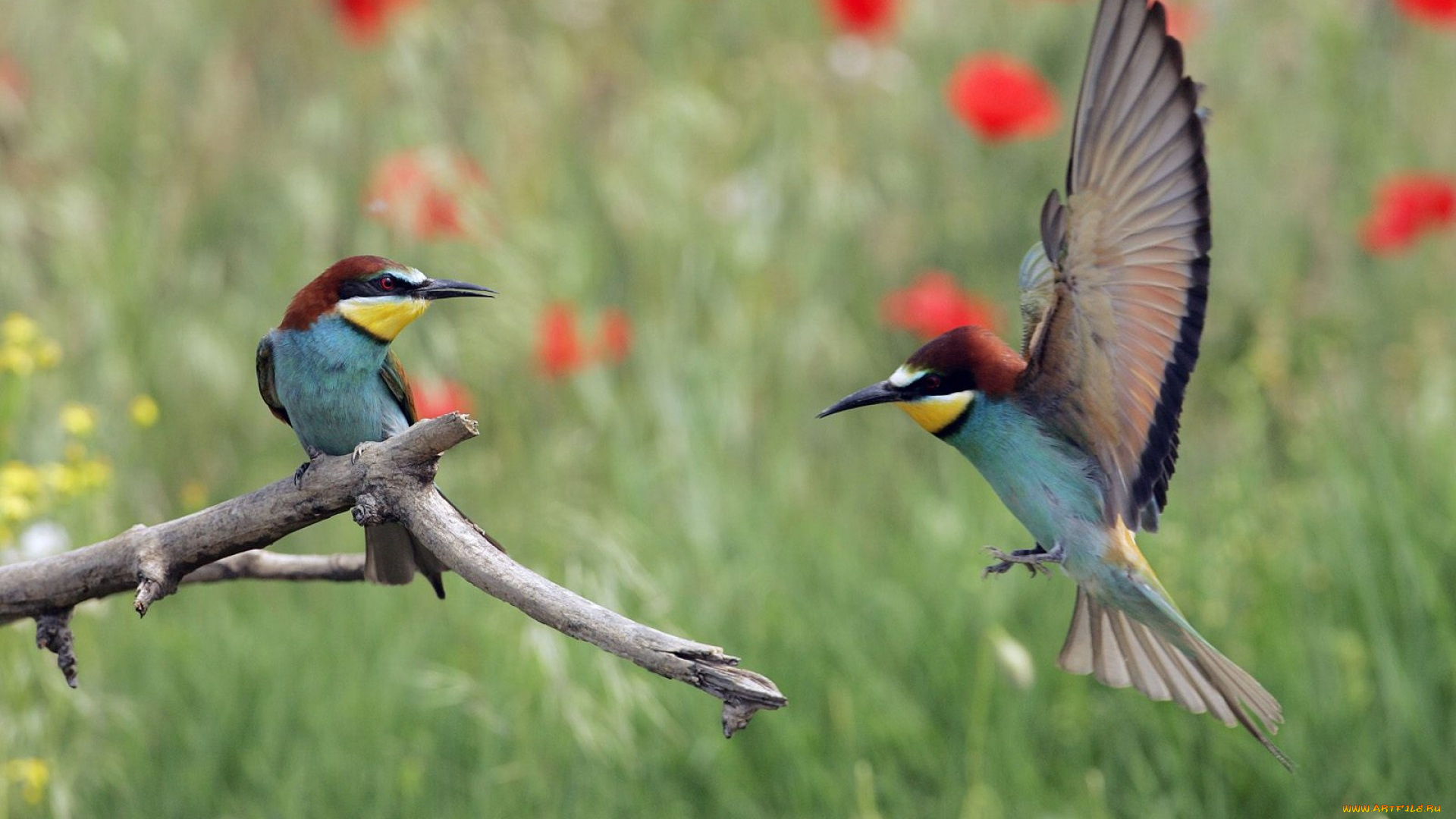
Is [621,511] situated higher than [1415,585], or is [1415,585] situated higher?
[621,511]

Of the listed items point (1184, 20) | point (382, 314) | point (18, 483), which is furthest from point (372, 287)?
point (1184, 20)

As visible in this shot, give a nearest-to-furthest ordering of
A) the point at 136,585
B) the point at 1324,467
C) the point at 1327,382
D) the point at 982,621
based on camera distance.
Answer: the point at 136,585
the point at 982,621
the point at 1324,467
the point at 1327,382

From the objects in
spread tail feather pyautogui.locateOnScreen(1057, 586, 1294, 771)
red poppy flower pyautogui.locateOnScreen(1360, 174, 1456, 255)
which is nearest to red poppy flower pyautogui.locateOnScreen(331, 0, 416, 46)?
red poppy flower pyautogui.locateOnScreen(1360, 174, 1456, 255)

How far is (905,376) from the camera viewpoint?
1.55 metres

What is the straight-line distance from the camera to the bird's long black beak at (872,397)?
146cm

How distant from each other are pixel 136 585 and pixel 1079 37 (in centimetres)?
413

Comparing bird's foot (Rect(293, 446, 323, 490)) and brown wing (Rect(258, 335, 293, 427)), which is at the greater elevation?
brown wing (Rect(258, 335, 293, 427))

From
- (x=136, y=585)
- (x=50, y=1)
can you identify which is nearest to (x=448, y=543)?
(x=136, y=585)

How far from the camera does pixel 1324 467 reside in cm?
330

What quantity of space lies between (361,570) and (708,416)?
188 centimetres

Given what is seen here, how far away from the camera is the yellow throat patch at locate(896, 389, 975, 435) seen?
158 centimetres

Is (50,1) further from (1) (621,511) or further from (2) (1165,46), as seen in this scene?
(2) (1165,46)

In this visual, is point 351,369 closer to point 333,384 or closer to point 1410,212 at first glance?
point 333,384

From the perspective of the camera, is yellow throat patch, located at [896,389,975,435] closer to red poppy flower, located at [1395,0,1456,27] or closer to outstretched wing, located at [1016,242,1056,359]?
outstretched wing, located at [1016,242,1056,359]
